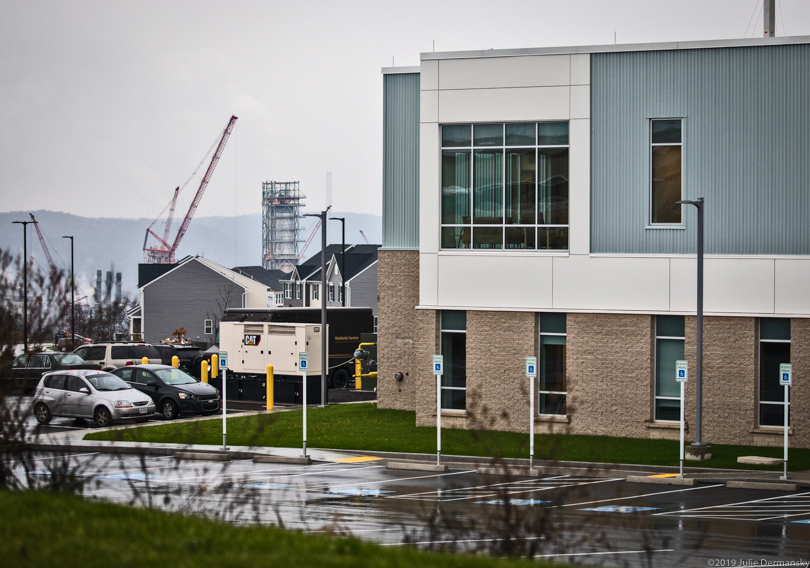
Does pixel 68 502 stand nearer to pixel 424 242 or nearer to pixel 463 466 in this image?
pixel 463 466

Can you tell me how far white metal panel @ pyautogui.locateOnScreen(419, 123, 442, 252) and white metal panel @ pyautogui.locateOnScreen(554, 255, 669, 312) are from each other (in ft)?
10.9

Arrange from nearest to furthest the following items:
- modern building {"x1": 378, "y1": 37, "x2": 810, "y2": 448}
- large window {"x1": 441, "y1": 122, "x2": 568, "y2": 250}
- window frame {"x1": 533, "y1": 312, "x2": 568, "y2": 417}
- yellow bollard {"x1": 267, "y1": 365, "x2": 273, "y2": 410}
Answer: modern building {"x1": 378, "y1": 37, "x2": 810, "y2": 448}
window frame {"x1": 533, "y1": 312, "x2": 568, "y2": 417}
large window {"x1": 441, "y1": 122, "x2": 568, "y2": 250}
yellow bollard {"x1": 267, "y1": 365, "x2": 273, "y2": 410}

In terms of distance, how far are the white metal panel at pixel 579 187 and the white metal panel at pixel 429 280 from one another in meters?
3.56

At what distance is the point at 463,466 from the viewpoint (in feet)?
65.5

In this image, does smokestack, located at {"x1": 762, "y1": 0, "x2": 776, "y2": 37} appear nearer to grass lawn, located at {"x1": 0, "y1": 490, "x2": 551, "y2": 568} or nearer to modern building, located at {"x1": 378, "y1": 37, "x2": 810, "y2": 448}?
modern building, located at {"x1": 378, "y1": 37, "x2": 810, "y2": 448}

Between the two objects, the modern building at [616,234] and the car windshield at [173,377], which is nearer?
the modern building at [616,234]

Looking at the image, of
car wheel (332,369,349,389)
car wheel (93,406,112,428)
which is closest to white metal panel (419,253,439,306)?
car wheel (93,406,112,428)

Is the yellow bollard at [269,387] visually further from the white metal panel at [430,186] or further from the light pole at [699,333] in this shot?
the light pole at [699,333]

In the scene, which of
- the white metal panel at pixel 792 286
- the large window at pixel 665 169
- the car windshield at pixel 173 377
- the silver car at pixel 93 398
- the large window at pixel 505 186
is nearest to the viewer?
the white metal panel at pixel 792 286

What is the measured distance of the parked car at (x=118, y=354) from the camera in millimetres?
38469

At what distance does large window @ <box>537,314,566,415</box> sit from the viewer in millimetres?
23953

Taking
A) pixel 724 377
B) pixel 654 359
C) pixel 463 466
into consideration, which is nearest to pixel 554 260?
pixel 654 359

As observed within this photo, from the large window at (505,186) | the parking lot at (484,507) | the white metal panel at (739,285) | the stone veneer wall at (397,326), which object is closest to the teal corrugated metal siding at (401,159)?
the stone veneer wall at (397,326)

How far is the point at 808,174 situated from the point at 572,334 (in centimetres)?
674
